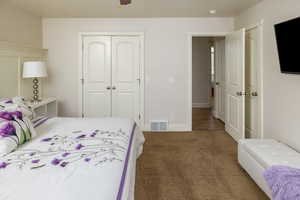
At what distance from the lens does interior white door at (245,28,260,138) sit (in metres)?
3.91

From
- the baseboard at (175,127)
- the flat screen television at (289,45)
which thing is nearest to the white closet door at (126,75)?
the baseboard at (175,127)

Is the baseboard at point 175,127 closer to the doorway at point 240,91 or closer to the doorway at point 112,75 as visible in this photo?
the doorway at point 112,75

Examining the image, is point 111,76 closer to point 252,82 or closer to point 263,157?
point 252,82

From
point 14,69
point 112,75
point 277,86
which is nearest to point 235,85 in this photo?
point 277,86

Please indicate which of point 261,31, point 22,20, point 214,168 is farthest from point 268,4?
point 22,20

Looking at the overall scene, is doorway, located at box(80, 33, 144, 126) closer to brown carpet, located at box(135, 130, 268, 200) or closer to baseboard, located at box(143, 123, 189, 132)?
baseboard, located at box(143, 123, 189, 132)

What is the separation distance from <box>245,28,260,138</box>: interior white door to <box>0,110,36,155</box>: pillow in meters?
3.34

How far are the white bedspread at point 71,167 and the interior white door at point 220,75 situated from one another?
434 cm

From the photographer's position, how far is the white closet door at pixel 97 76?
5016mm

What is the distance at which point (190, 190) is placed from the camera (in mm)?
2576

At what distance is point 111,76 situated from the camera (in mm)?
5074

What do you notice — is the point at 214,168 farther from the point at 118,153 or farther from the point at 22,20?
the point at 22,20

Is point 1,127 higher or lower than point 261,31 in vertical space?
lower

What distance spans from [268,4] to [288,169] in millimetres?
2464
